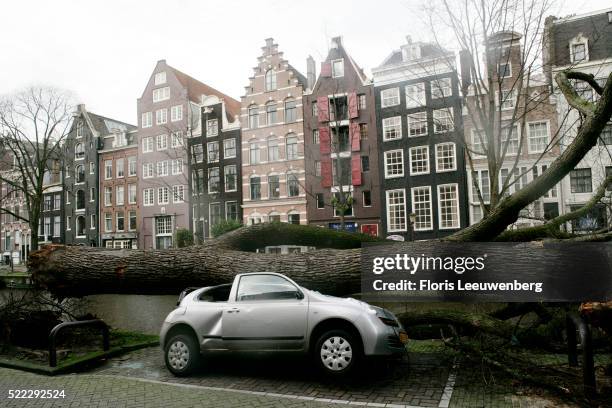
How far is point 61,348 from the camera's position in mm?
9117

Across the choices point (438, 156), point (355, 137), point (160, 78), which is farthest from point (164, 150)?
point (438, 156)

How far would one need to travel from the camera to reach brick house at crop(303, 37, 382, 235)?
36281 millimetres

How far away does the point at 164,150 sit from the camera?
45625 mm

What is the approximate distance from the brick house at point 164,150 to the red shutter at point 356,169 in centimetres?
1632

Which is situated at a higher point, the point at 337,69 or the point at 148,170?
the point at 337,69

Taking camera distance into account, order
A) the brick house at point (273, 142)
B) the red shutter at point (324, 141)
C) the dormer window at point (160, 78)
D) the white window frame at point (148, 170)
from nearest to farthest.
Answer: the red shutter at point (324, 141)
the brick house at point (273, 142)
the dormer window at point (160, 78)
the white window frame at point (148, 170)

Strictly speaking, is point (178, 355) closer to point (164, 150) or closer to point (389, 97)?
point (389, 97)

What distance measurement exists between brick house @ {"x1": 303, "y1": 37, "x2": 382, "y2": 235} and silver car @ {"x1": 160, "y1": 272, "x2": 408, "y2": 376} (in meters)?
28.7

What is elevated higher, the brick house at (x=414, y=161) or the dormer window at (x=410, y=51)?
the dormer window at (x=410, y=51)

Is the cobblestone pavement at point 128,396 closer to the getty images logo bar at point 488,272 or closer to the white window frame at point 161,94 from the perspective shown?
the getty images logo bar at point 488,272

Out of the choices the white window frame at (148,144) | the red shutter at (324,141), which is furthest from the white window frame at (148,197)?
the red shutter at (324,141)

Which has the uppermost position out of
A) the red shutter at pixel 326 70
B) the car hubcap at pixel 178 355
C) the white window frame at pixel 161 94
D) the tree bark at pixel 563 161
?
the white window frame at pixel 161 94

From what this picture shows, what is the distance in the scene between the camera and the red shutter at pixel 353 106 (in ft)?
120

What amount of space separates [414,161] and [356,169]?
4.67 metres
